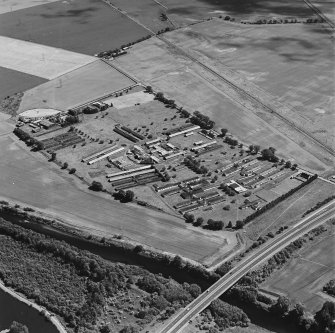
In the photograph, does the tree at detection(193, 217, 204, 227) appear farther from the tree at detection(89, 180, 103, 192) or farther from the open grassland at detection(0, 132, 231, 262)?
the tree at detection(89, 180, 103, 192)

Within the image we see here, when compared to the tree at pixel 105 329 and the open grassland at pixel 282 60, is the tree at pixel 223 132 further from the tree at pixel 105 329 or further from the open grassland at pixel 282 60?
the tree at pixel 105 329

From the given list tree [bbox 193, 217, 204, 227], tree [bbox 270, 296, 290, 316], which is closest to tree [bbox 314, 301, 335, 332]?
tree [bbox 270, 296, 290, 316]

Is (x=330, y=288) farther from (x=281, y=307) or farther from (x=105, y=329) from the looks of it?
(x=105, y=329)

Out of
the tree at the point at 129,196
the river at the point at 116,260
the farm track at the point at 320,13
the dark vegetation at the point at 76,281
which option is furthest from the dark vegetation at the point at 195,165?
the farm track at the point at 320,13

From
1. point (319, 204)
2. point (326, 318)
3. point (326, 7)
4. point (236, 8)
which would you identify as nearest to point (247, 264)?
point (326, 318)

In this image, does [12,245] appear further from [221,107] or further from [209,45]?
[209,45]

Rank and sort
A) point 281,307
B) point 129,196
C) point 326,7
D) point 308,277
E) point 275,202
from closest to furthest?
point 281,307 < point 308,277 < point 129,196 < point 275,202 < point 326,7
